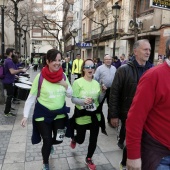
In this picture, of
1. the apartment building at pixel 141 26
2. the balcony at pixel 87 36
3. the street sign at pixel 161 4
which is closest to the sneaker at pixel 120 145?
the street sign at pixel 161 4

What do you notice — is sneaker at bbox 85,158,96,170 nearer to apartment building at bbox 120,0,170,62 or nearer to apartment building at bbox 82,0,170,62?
apartment building at bbox 82,0,170,62

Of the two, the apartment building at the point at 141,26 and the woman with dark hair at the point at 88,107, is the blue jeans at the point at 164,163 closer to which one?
the woman with dark hair at the point at 88,107

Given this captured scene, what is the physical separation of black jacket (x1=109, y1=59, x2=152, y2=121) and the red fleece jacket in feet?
4.88

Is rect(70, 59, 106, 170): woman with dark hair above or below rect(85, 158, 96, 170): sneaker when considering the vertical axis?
above

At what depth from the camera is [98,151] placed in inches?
168

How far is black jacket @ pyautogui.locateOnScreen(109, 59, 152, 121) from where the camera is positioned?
332 centimetres

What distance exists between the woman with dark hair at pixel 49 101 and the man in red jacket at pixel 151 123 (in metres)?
1.58

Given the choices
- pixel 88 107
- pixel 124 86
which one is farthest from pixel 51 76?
pixel 124 86

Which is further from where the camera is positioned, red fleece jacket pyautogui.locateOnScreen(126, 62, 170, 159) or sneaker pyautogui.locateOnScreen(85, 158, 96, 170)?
sneaker pyautogui.locateOnScreen(85, 158, 96, 170)

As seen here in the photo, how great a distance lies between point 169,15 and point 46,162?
13.1 metres

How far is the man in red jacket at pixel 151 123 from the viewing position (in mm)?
1727

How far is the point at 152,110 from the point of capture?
182 centimetres

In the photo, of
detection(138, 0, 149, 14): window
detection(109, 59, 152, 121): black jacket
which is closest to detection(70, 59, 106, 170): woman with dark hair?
detection(109, 59, 152, 121): black jacket

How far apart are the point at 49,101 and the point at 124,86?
1.08m
